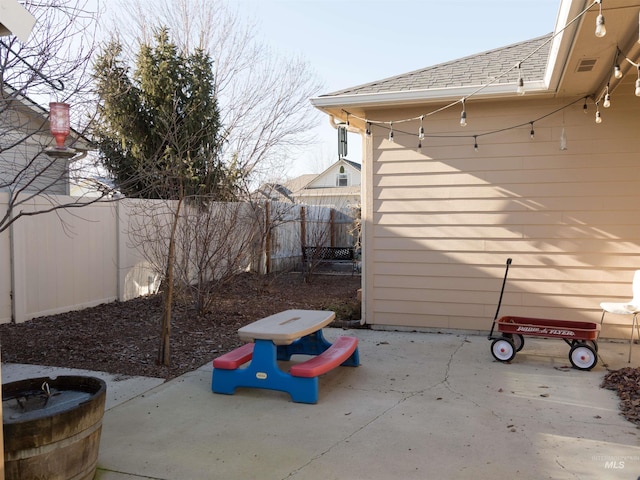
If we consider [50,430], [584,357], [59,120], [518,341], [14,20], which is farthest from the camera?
[518,341]

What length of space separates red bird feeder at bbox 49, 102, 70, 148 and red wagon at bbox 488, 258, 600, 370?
4148mm

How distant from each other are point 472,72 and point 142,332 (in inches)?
206

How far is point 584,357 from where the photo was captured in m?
4.75

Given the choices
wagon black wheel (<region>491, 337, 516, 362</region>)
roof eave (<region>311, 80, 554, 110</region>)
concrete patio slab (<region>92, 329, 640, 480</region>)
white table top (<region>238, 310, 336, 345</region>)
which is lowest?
concrete patio slab (<region>92, 329, 640, 480</region>)

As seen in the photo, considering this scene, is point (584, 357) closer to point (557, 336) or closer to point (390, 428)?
point (557, 336)

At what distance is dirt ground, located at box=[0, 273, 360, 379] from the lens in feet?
16.9

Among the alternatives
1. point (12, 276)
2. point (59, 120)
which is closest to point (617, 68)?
point (59, 120)

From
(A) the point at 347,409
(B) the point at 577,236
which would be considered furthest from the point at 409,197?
(A) the point at 347,409

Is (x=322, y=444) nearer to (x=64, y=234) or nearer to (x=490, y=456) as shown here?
(x=490, y=456)

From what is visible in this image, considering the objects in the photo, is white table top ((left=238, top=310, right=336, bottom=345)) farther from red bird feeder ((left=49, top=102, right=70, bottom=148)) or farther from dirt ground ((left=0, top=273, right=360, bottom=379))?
red bird feeder ((left=49, top=102, right=70, bottom=148))

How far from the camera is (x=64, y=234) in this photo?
7.20 meters

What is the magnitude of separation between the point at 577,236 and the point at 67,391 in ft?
17.6

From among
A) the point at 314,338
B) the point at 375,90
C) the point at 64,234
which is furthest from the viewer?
the point at 64,234

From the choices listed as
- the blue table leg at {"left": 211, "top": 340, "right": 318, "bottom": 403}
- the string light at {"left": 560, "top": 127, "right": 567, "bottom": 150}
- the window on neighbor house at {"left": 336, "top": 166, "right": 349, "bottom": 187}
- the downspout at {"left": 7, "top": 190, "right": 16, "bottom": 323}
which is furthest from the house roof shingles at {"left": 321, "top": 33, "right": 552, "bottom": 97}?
the window on neighbor house at {"left": 336, "top": 166, "right": 349, "bottom": 187}
